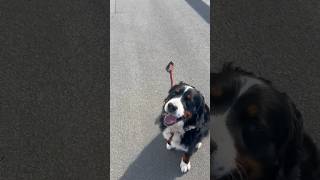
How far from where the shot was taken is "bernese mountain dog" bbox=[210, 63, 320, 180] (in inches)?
168

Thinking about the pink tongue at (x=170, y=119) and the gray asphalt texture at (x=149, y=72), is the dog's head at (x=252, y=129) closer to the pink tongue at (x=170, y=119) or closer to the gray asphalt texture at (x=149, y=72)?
the gray asphalt texture at (x=149, y=72)

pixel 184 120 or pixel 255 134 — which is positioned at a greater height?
pixel 184 120

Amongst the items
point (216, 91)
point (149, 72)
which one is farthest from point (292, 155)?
point (149, 72)

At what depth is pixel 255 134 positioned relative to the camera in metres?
4.41

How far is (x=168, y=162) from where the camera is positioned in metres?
4.67

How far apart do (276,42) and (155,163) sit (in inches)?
73.7

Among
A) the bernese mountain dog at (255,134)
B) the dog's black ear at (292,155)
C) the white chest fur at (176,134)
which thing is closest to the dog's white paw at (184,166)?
the white chest fur at (176,134)

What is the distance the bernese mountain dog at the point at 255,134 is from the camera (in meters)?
4.26

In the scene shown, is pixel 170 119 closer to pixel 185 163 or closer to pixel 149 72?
pixel 185 163

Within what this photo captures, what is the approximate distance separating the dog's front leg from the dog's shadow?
86mm
